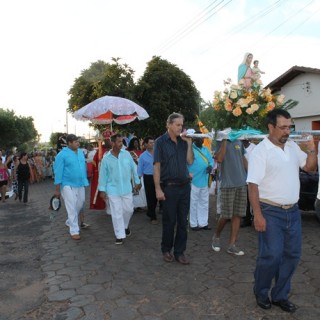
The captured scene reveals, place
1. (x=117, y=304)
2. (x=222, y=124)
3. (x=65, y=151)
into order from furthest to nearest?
(x=65, y=151), (x=222, y=124), (x=117, y=304)

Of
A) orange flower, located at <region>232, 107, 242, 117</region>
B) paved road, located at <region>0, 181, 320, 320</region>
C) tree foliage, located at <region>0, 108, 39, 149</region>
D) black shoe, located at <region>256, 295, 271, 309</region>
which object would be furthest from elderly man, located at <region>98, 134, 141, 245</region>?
tree foliage, located at <region>0, 108, 39, 149</region>

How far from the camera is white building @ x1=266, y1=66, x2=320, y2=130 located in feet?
55.3

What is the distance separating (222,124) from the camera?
6.36m

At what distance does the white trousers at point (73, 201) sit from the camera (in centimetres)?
696

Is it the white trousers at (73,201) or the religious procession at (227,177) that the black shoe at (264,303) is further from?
the white trousers at (73,201)

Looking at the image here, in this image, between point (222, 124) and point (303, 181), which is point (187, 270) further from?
point (303, 181)

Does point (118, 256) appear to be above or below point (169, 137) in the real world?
below

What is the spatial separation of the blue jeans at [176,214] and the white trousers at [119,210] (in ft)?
4.13

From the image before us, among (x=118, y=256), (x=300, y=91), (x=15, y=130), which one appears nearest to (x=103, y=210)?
(x=118, y=256)

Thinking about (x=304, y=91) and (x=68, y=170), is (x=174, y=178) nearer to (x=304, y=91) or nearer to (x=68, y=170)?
(x=68, y=170)

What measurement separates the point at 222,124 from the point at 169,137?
1.37 metres

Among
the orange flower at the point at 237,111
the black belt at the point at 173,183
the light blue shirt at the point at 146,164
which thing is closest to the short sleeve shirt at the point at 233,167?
the orange flower at the point at 237,111

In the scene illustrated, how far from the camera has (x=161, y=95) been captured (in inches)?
1041

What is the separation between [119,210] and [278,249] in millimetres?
3375
